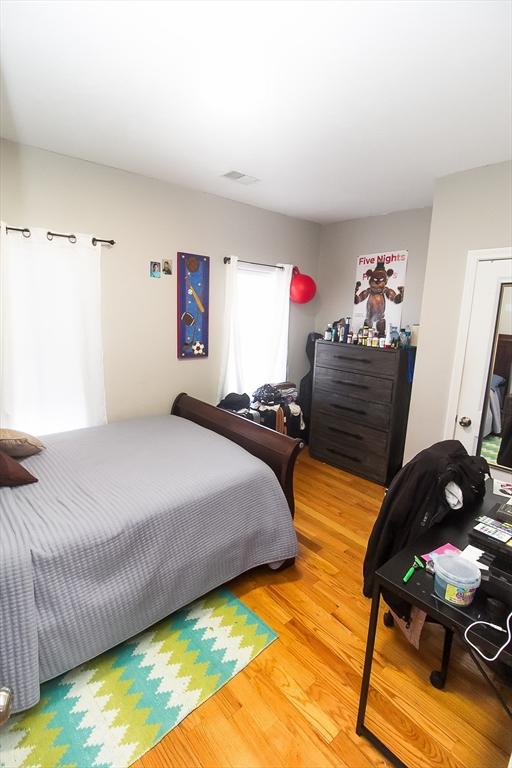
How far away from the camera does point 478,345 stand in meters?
2.39

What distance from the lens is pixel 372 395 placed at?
10.5 feet

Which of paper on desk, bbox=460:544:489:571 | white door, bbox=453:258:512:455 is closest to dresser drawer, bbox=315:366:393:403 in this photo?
white door, bbox=453:258:512:455

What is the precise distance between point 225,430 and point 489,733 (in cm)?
188

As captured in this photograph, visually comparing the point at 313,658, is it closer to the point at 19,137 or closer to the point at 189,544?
the point at 189,544

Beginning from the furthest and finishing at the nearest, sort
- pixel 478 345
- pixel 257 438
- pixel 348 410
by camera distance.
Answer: pixel 348 410
pixel 478 345
pixel 257 438

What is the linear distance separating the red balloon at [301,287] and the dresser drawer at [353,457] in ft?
4.78

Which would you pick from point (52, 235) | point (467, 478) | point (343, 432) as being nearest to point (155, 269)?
point (52, 235)

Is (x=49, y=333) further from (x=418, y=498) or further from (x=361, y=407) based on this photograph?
(x=361, y=407)

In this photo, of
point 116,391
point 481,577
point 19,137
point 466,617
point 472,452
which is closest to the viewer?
point 466,617

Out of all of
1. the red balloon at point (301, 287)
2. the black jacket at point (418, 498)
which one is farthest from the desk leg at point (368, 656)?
the red balloon at point (301, 287)

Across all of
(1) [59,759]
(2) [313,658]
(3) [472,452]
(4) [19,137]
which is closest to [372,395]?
(3) [472,452]

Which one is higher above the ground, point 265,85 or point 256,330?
point 265,85

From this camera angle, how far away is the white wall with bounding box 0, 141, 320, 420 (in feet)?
7.54

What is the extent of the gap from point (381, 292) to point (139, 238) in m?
2.24
